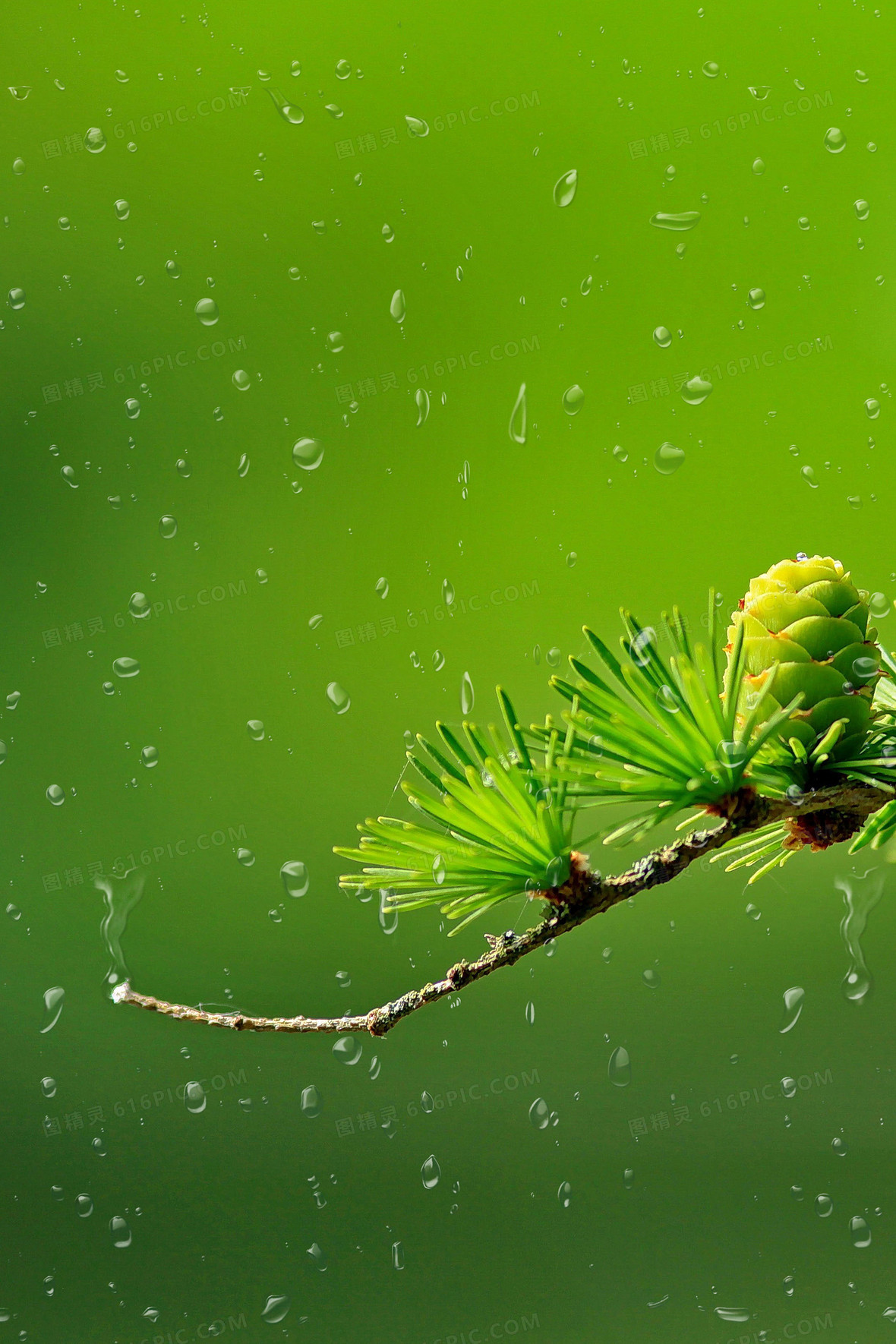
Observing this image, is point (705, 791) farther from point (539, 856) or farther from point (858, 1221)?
point (858, 1221)

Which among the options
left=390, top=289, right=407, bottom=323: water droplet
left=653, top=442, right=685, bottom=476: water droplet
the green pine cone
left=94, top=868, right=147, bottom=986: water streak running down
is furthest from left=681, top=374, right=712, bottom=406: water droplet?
left=94, top=868, right=147, bottom=986: water streak running down

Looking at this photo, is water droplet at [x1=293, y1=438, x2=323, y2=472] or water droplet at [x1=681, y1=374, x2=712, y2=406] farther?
water droplet at [x1=293, y1=438, x2=323, y2=472]

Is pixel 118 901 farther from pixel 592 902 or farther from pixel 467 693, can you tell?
pixel 592 902

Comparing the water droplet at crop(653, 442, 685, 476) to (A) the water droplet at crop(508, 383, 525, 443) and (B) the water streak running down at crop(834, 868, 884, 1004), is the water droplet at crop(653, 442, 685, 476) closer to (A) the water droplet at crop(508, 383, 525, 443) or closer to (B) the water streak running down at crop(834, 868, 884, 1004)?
(A) the water droplet at crop(508, 383, 525, 443)

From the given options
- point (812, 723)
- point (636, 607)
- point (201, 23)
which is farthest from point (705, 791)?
point (201, 23)

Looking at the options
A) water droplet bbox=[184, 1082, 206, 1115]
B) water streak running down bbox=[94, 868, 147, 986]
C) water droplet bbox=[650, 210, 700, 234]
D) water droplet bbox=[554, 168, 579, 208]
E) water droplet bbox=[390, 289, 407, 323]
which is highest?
water droplet bbox=[554, 168, 579, 208]

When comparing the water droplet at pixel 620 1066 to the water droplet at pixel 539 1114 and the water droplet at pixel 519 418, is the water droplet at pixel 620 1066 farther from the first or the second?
the water droplet at pixel 519 418
